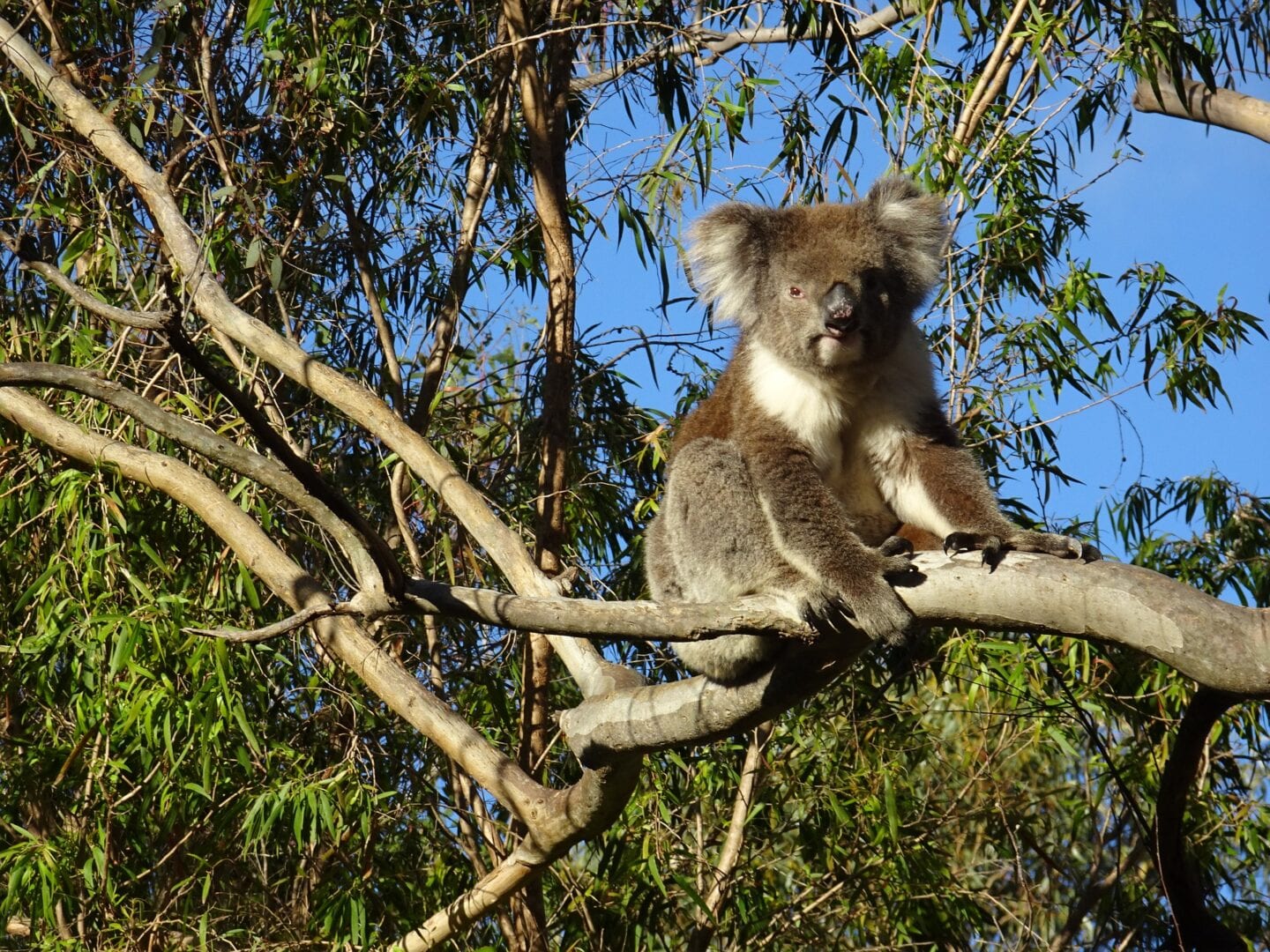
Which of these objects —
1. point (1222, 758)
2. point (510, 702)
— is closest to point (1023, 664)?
point (1222, 758)

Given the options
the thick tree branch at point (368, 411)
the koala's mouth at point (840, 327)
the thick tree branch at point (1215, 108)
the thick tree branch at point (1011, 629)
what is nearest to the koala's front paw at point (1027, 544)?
the thick tree branch at point (1011, 629)

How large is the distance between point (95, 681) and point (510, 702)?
5.21ft

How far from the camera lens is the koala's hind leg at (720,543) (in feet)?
10.3

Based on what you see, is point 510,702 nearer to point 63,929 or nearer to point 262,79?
point 63,929

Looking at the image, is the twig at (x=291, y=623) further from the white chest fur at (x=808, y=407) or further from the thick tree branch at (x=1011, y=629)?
the white chest fur at (x=808, y=407)

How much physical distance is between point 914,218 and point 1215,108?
3585 millimetres

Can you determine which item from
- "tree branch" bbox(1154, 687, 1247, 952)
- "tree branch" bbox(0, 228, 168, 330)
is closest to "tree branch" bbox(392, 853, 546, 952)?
"tree branch" bbox(1154, 687, 1247, 952)

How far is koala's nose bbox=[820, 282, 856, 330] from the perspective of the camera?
3.34 m

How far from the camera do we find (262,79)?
5512 millimetres

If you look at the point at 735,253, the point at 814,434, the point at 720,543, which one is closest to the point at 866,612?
the point at 720,543

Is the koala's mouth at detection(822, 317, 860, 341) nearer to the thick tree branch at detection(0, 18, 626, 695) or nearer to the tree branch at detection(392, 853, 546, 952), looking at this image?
the thick tree branch at detection(0, 18, 626, 695)

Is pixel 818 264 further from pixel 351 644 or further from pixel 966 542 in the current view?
pixel 351 644

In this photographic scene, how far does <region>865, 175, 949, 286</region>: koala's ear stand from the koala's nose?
0.36 meters

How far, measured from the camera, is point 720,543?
323 cm
